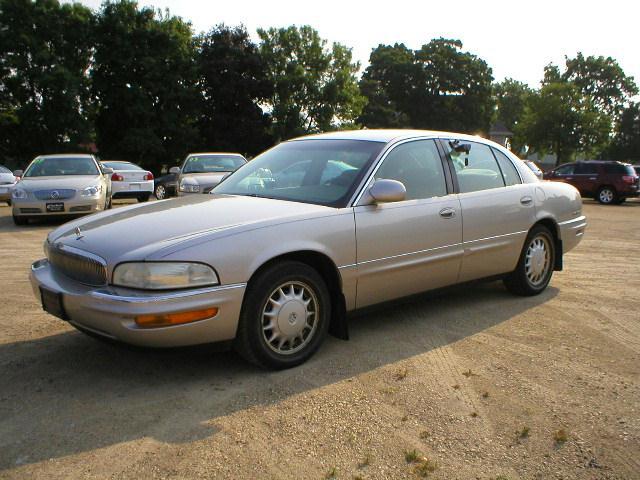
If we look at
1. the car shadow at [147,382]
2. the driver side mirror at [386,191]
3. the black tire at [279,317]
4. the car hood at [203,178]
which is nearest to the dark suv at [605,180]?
the car hood at [203,178]

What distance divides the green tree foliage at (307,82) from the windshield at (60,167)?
30573 millimetres

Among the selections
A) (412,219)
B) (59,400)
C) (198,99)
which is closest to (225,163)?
(412,219)

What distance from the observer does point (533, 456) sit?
2.83m

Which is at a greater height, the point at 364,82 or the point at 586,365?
the point at 364,82

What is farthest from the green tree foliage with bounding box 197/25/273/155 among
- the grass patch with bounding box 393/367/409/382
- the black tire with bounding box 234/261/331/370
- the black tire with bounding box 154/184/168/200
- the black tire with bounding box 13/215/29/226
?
the grass patch with bounding box 393/367/409/382

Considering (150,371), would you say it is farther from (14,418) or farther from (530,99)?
(530,99)

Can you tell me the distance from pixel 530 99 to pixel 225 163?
37208 millimetres

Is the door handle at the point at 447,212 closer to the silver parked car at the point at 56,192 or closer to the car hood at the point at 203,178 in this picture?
the car hood at the point at 203,178

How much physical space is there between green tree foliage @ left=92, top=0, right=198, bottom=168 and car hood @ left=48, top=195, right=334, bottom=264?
32.7 meters

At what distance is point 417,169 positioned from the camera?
186 inches

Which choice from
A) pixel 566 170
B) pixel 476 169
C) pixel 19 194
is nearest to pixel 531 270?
pixel 476 169

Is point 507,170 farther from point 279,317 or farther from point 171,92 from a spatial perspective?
point 171,92

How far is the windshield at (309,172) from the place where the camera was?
4316 mm

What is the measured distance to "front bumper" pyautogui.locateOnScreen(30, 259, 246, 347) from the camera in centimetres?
329
